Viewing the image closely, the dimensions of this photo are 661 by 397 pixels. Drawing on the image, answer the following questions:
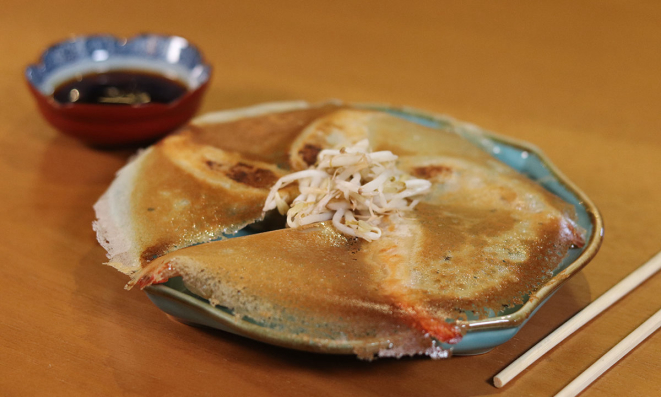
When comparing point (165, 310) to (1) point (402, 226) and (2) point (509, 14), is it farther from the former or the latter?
(2) point (509, 14)

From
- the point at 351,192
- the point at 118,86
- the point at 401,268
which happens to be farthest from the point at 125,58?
the point at 401,268

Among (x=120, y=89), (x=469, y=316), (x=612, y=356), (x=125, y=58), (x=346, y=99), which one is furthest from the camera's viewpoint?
(x=346, y=99)

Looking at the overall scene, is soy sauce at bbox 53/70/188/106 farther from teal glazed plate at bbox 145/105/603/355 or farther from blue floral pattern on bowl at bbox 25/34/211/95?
teal glazed plate at bbox 145/105/603/355

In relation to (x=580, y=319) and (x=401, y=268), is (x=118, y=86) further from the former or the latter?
(x=580, y=319)

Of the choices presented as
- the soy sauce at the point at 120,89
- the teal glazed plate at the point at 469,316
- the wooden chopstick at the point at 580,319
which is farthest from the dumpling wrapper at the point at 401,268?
the soy sauce at the point at 120,89

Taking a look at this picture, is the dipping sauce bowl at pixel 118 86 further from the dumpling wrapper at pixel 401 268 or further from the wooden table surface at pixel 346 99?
the dumpling wrapper at pixel 401 268

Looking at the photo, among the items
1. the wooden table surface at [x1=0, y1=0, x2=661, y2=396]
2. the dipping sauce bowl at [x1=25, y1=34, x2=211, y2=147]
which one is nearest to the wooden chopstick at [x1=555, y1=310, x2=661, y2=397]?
the wooden table surface at [x1=0, y1=0, x2=661, y2=396]

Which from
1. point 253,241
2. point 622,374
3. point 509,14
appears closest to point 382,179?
point 253,241
